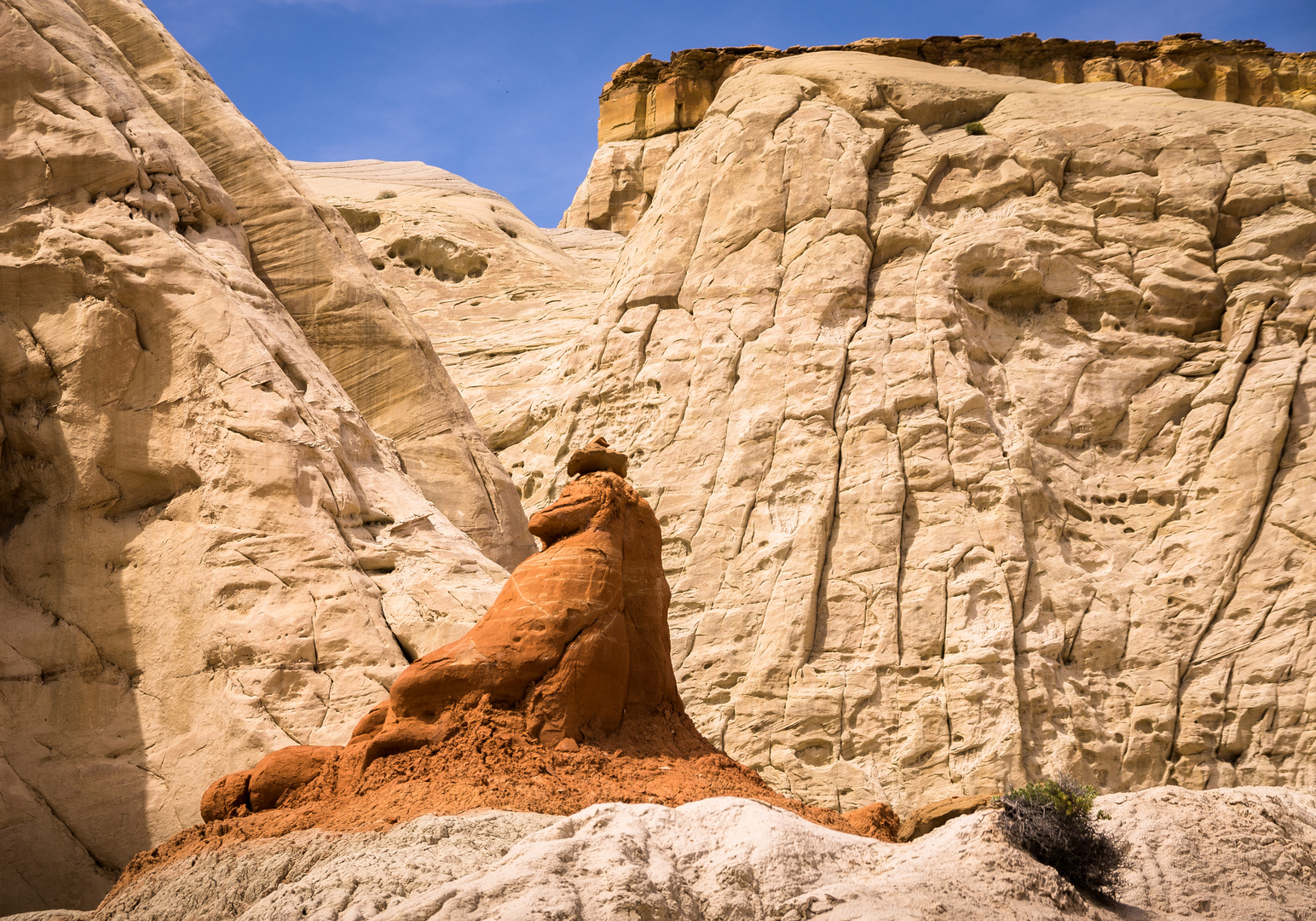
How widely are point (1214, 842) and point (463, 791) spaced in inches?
204

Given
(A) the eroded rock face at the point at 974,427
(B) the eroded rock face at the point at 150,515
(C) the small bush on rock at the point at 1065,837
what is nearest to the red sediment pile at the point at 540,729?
(C) the small bush on rock at the point at 1065,837

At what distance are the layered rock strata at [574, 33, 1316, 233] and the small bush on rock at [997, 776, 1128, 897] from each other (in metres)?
27.5

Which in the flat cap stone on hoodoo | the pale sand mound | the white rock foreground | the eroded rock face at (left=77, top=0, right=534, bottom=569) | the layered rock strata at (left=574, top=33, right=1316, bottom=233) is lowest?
the white rock foreground

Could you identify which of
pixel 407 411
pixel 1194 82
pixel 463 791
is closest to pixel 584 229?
pixel 1194 82

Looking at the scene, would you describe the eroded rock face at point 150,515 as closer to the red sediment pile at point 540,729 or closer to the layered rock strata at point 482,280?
the red sediment pile at point 540,729

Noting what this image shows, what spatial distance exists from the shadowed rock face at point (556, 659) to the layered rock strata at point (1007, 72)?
25286 mm

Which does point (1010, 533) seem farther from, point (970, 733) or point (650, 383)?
point (650, 383)

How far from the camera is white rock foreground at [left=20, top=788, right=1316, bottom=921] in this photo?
252 inches

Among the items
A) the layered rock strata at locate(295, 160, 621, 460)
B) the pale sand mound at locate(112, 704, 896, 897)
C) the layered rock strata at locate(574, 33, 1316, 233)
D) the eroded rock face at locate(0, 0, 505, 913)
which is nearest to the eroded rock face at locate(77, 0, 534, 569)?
the eroded rock face at locate(0, 0, 505, 913)

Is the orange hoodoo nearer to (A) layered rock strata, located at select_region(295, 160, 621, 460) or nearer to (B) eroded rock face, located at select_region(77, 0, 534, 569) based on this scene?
(B) eroded rock face, located at select_region(77, 0, 534, 569)

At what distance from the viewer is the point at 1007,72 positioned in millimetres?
36438

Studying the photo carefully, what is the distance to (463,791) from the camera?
783 cm

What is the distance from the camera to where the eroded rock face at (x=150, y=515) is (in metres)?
10.6

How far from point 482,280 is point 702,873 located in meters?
23.1
